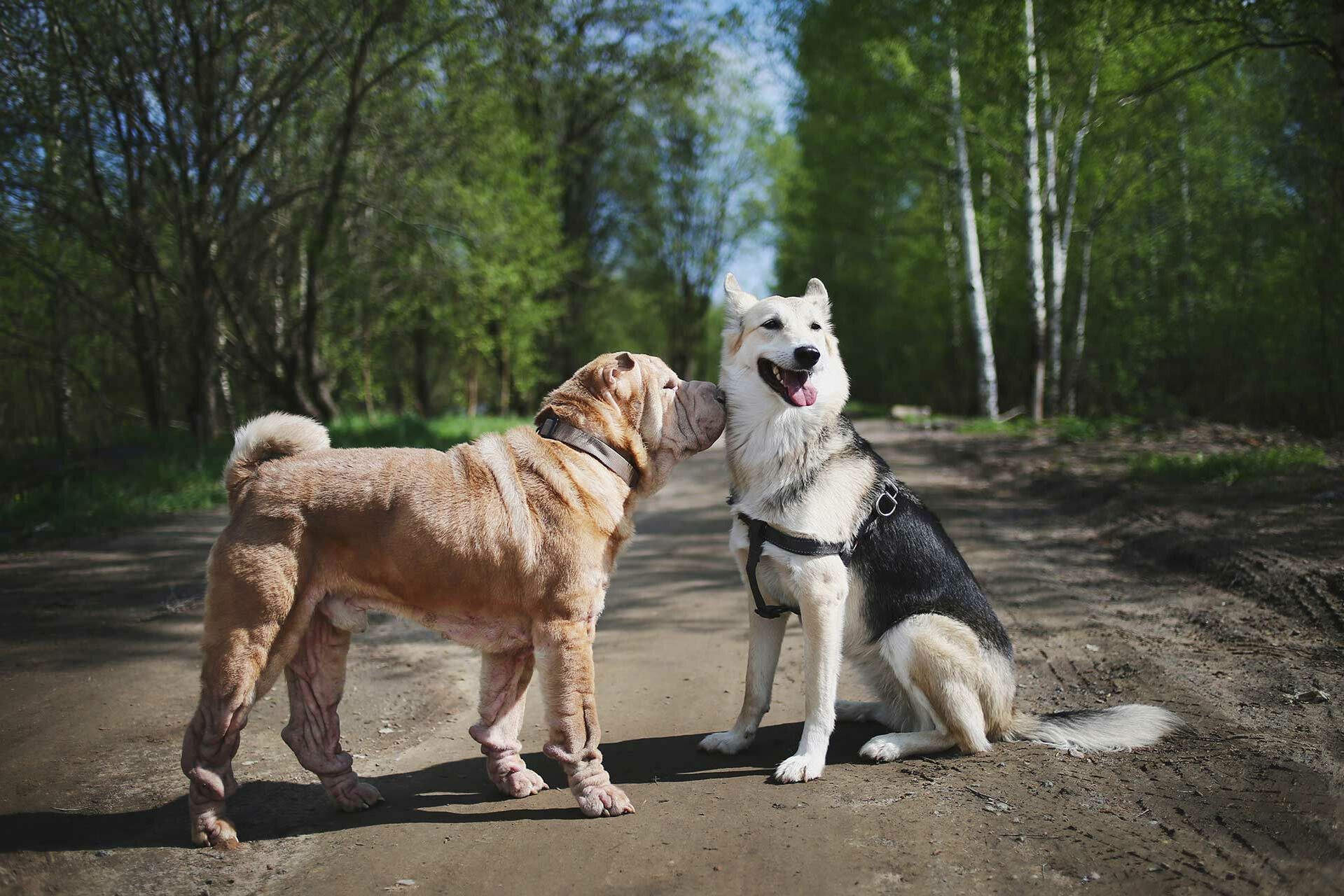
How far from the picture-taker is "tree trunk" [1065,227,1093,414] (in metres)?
22.8

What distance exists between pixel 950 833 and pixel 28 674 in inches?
220

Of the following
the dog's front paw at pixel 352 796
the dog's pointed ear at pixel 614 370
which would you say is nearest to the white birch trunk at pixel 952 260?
the dog's pointed ear at pixel 614 370

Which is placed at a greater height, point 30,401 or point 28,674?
point 30,401

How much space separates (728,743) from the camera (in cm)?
460

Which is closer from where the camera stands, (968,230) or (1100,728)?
(1100,728)

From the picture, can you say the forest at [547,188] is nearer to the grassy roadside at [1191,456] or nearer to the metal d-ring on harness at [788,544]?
the grassy roadside at [1191,456]

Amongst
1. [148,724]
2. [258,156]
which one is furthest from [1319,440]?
[258,156]

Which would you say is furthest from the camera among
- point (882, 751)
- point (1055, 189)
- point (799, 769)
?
point (1055, 189)

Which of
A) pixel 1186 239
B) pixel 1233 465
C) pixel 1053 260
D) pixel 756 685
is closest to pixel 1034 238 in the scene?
pixel 1053 260

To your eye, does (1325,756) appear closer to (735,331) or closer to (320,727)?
(735,331)

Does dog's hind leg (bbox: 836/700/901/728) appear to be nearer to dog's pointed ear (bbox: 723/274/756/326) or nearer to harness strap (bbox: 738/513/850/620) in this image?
harness strap (bbox: 738/513/850/620)

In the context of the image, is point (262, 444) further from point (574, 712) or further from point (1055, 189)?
point (1055, 189)

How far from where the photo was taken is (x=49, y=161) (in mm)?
14414

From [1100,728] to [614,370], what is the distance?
301cm
